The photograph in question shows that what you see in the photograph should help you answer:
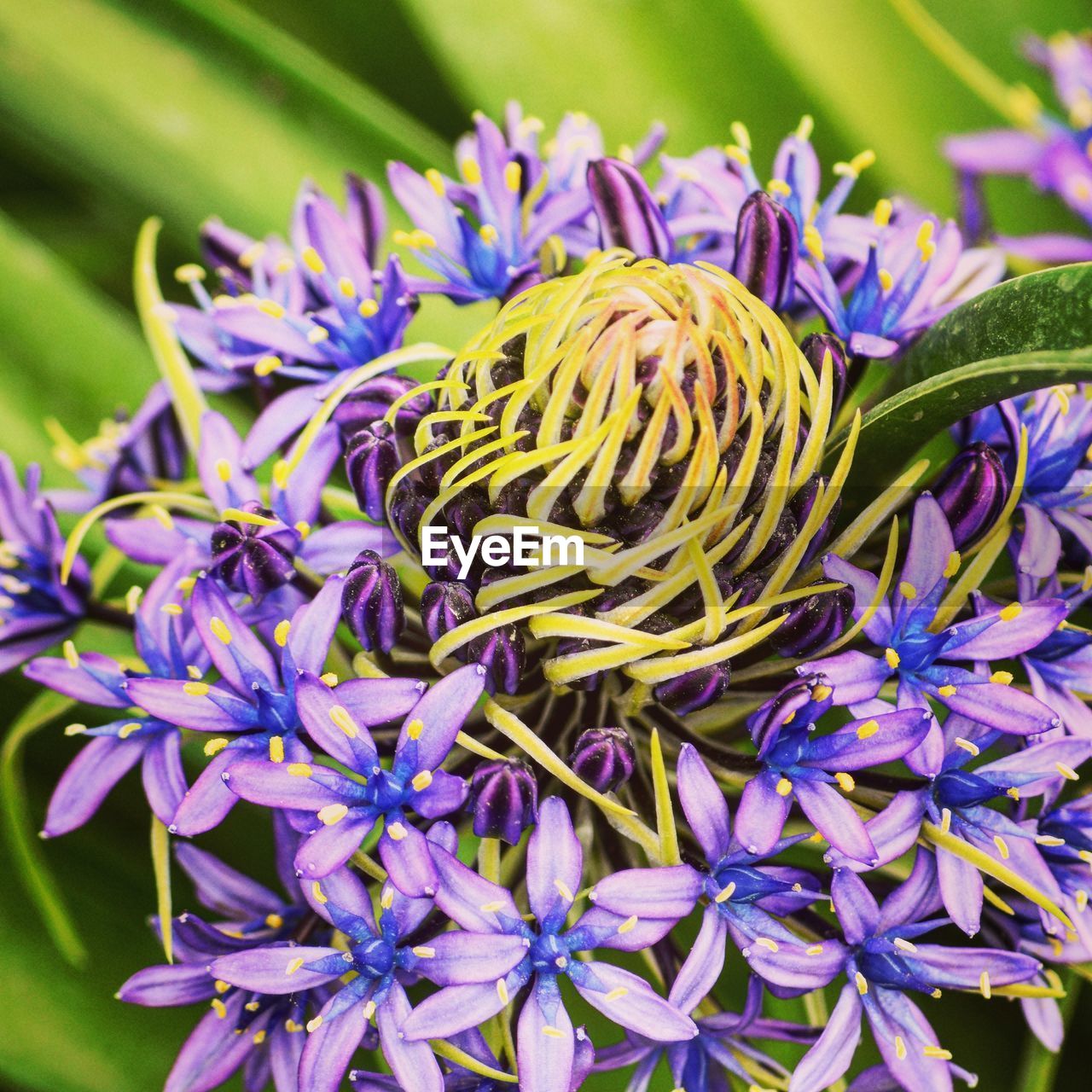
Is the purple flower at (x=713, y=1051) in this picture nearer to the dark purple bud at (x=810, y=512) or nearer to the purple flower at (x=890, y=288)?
the dark purple bud at (x=810, y=512)

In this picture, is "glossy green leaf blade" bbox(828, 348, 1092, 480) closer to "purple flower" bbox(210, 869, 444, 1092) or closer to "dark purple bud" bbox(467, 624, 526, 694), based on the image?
"dark purple bud" bbox(467, 624, 526, 694)

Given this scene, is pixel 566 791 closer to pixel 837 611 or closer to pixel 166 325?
pixel 837 611

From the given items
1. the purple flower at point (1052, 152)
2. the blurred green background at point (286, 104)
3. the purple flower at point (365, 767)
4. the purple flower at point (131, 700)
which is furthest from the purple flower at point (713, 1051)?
the purple flower at point (1052, 152)

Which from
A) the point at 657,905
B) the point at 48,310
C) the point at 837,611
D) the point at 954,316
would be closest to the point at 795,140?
the point at 954,316

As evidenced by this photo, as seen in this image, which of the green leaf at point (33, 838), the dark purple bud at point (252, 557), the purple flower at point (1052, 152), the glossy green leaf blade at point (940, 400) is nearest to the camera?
the glossy green leaf blade at point (940, 400)

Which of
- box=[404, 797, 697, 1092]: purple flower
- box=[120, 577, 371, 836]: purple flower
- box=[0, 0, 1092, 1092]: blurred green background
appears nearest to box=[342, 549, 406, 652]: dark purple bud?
box=[120, 577, 371, 836]: purple flower

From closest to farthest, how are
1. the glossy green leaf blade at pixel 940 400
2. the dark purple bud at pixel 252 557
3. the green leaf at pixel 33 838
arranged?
the glossy green leaf blade at pixel 940 400
the dark purple bud at pixel 252 557
the green leaf at pixel 33 838
